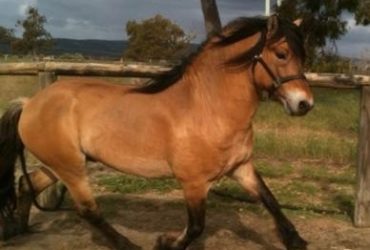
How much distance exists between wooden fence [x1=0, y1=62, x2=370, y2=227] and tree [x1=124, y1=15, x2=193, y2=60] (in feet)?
174

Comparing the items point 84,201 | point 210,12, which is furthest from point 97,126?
point 210,12

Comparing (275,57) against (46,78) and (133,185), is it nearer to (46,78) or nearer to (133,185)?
(46,78)

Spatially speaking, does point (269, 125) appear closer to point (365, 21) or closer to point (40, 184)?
point (40, 184)

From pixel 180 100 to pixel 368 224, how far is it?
248 cm

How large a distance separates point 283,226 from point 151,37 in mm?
60529

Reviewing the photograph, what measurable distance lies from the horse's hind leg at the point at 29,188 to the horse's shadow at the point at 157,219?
0.31 metres

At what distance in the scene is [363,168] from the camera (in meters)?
5.92

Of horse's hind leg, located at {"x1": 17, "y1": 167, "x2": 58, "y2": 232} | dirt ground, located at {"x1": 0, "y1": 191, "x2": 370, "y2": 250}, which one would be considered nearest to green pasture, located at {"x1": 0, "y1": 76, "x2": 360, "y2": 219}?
dirt ground, located at {"x1": 0, "y1": 191, "x2": 370, "y2": 250}

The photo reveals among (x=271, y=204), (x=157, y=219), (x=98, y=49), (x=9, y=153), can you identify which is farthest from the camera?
(x=98, y=49)

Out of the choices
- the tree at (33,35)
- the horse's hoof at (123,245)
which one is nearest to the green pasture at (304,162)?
the horse's hoof at (123,245)

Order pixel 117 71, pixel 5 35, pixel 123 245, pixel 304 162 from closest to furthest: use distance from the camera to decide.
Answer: pixel 123 245 < pixel 117 71 < pixel 304 162 < pixel 5 35

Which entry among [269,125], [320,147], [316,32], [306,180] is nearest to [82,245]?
[306,180]

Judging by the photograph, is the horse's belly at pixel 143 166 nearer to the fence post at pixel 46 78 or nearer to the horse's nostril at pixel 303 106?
the horse's nostril at pixel 303 106

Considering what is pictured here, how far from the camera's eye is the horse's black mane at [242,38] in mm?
4223
